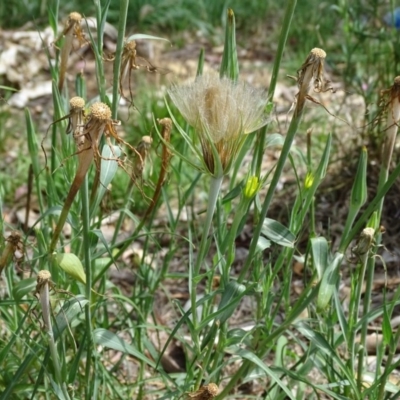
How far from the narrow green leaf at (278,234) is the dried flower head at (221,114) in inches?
7.4

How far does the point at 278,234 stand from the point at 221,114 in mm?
248

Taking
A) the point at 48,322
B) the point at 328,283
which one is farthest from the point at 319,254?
the point at 48,322

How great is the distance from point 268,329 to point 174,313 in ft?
2.04

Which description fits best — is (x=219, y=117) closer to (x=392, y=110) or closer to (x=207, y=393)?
(x=392, y=110)

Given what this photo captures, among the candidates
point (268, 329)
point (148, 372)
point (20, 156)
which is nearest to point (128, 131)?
point (20, 156)

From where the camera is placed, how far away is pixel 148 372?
1795 millimetres

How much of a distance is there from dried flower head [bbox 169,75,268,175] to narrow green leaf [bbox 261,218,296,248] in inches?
7.4

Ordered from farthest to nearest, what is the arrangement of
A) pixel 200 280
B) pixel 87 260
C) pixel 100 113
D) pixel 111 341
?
pixel 200 280
pixel 111 341
pixel 87 260
pixel 100 113

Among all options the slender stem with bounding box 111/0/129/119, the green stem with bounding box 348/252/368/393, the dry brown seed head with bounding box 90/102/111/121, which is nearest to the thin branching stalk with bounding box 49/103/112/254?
the dry brown seed head with bounding box 90/102/111/121

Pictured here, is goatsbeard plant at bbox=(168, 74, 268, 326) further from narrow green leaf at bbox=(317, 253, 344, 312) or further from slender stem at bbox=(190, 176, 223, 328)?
narrow green leaf at bbox=(317, 253, 344, 312)

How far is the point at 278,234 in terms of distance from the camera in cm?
121

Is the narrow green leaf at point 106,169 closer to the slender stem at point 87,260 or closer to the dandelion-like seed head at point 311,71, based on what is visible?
the slender stem at point 87,260

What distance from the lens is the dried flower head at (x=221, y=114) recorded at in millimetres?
1044

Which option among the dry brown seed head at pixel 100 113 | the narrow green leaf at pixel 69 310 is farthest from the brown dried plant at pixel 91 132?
the narrow green leaf at pixel 69 310
